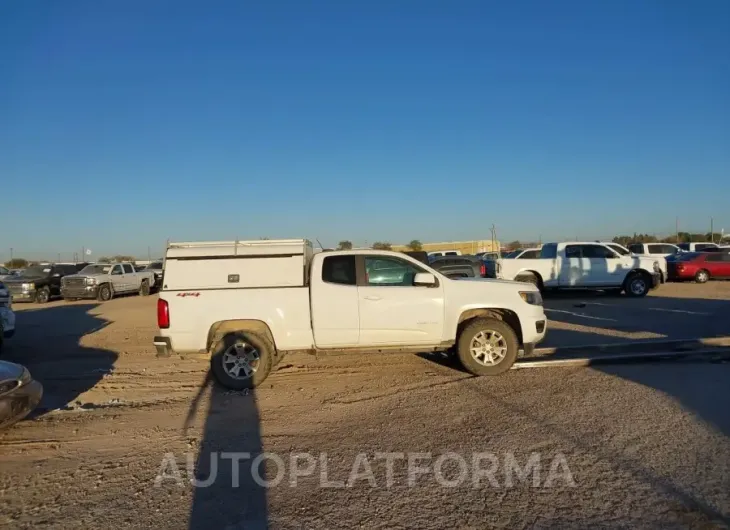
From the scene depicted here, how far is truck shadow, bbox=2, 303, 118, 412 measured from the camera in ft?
26.2

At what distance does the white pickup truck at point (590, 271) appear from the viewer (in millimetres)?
19578

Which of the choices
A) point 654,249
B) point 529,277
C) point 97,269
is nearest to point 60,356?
point 529,277

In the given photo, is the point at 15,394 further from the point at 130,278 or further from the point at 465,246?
the point at 465,246

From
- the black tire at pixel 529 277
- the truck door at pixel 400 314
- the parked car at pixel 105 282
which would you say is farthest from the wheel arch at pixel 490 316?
the parked car at pixel 105 282

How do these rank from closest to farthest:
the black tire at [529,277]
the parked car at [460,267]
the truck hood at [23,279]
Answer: the parked car at [460,267], the black tire at [529,277], the truck hood at [23,279]

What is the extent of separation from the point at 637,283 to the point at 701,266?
9.33m

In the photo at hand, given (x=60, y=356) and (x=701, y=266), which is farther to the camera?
(x=701, y=266)

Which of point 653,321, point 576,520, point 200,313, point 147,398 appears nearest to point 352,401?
point 200,313

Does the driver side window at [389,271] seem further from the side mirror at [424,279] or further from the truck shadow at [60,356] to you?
the truck shadow at [60,356]

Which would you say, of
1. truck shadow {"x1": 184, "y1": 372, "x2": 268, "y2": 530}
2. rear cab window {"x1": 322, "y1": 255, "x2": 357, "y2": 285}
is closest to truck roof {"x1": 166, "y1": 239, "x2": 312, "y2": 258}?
rear cab window {"x1": 322, "y1": 255, "x2": 357, "y2": 285}

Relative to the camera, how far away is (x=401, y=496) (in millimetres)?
4164

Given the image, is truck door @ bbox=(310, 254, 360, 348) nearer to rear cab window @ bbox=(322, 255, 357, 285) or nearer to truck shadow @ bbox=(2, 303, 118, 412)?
rear cab window @ bbox=(322, 255, 357, 285)

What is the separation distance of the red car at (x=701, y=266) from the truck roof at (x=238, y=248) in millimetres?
24371

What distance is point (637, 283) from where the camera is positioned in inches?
772
